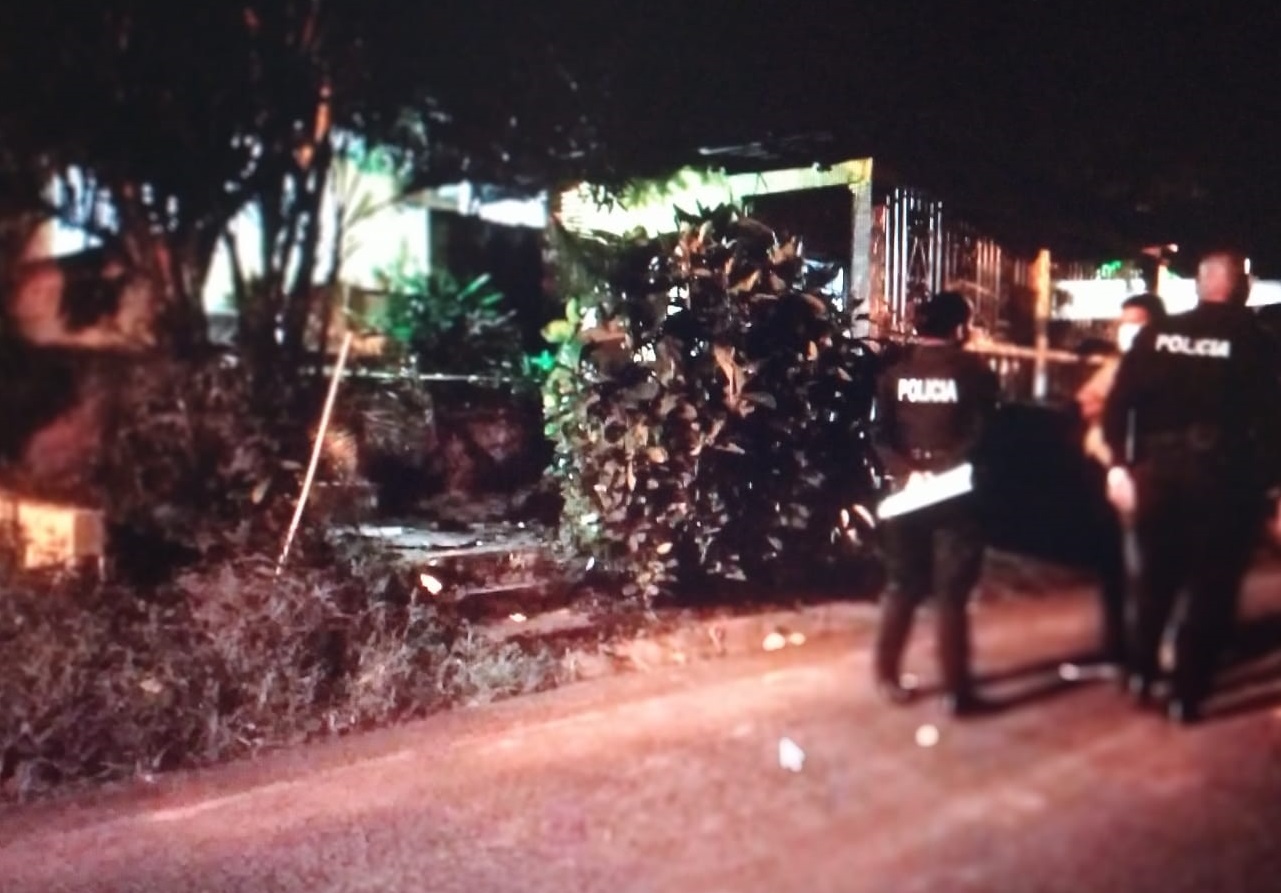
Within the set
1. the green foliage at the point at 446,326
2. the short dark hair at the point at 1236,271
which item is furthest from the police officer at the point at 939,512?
the green foliage at the point at 446,326

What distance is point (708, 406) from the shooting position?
21.0 feet

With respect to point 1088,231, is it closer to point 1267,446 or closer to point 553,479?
point 1267,446

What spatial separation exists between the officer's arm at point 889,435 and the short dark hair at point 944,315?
0.27 metres

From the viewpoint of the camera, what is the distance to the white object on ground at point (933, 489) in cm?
410

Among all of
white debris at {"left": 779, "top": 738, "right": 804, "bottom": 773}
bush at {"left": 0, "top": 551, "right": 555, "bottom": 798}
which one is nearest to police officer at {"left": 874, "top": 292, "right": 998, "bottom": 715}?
white debris at {"left": 779, "top": 738, "right": 804, "bottom": 773}

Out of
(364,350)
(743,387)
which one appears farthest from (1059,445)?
(364,350)

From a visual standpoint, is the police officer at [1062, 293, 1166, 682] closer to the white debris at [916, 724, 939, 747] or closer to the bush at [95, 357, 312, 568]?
the white debris at [916, 724, 939, 747]

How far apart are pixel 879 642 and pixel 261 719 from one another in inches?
125

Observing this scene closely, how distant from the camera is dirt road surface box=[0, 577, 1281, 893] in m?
3.52

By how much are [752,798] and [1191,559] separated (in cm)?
142

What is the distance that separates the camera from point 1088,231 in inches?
191

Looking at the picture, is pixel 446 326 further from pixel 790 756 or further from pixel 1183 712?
pixel 1183 712

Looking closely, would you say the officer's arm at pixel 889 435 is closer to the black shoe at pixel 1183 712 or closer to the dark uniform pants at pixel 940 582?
the dark uniform pants at pixel 940 582

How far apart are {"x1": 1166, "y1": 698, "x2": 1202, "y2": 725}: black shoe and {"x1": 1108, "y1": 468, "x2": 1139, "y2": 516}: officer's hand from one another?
52cm
